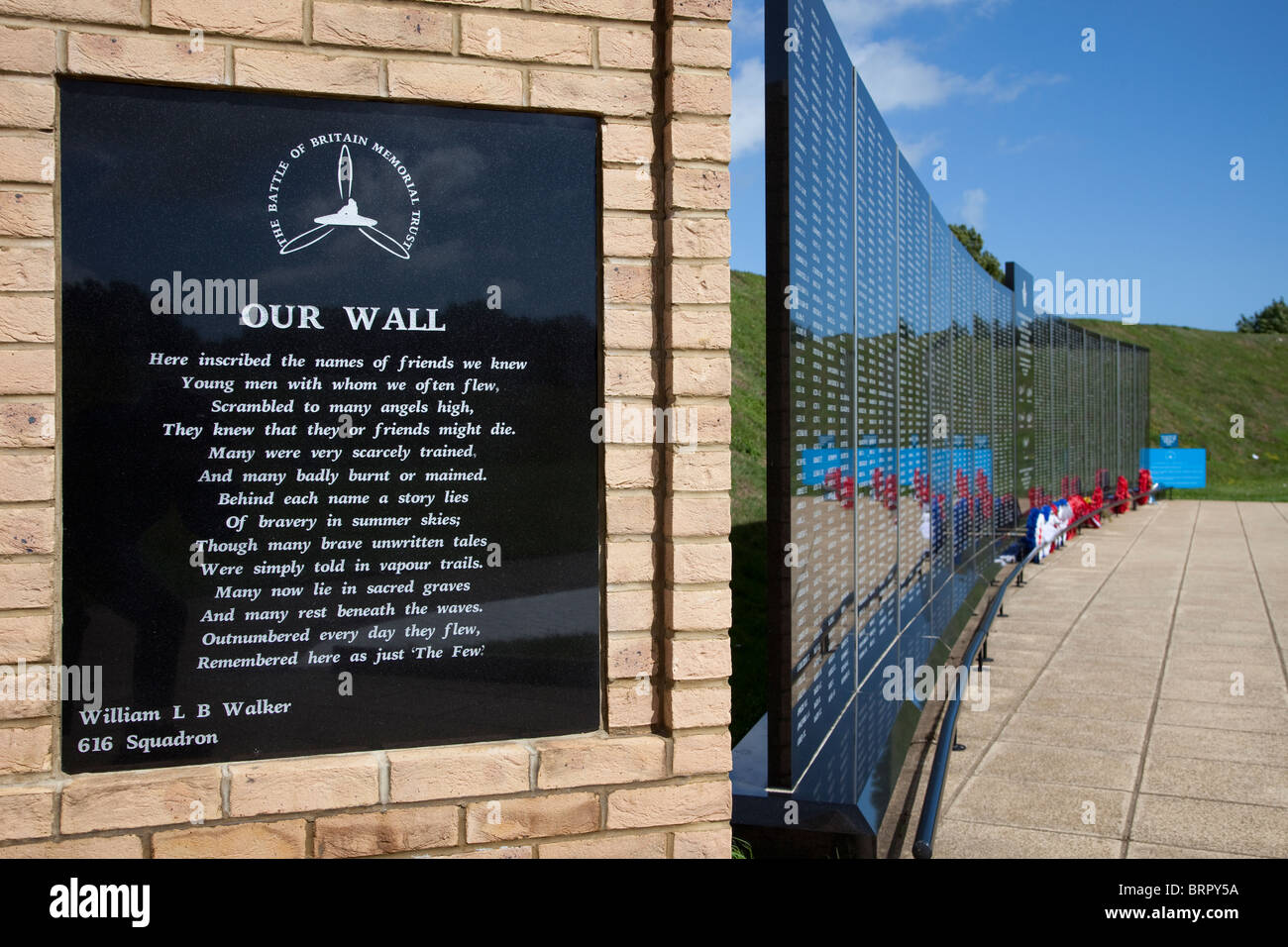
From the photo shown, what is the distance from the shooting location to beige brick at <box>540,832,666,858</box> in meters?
3.06

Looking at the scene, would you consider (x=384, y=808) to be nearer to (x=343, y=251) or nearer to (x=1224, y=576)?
(x=343, y=251)

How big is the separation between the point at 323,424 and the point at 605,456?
31.0 inches

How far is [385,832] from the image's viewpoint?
115 inches

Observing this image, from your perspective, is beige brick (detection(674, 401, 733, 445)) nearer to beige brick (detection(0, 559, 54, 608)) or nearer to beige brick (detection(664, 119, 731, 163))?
beige brick (detection(664, 119, 731, 163))

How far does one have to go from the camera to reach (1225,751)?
575 centimetres

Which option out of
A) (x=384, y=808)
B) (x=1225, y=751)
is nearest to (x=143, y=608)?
(x=384, y=808)

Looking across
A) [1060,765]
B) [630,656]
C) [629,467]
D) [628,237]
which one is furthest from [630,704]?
[1060,765]

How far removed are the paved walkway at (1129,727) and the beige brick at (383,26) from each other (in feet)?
11.8

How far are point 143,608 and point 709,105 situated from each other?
6.83ft

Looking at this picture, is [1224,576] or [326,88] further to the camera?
[1224,576]

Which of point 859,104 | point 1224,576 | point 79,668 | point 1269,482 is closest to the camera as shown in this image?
point 79,668

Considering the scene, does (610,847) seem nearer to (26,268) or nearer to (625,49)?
(26,268)

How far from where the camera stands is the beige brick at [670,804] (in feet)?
10.2

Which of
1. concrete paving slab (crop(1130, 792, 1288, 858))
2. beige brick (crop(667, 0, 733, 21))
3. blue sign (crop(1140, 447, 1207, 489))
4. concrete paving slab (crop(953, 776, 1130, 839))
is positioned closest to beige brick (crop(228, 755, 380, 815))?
beige brick (crop(667, 0, 733, 21))
